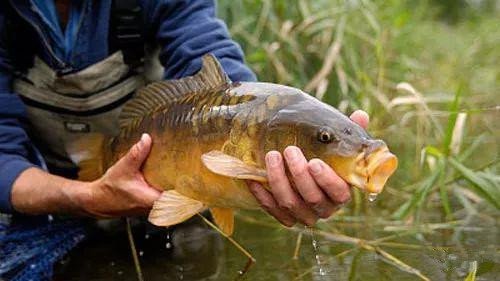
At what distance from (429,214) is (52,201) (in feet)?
4.04

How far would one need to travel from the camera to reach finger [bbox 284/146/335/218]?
1.44m

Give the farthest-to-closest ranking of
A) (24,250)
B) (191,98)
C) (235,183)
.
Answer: (24,250) → (191,98) → (235,183)

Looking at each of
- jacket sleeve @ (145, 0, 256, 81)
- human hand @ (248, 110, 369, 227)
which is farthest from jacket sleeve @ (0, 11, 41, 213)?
human hand @ (248, 110, 369, 227)

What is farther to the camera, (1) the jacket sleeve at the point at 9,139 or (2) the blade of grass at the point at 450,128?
(2) the blade of grass at the point at 450,128

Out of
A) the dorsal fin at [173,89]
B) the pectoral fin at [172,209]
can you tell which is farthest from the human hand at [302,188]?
the dorsal fin at [173,89]

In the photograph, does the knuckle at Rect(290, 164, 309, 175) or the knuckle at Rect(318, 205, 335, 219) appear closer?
the knuckle at Rect(290, 164, 309, 175)

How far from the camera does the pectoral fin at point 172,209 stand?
168cm

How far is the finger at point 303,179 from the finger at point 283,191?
0.02m

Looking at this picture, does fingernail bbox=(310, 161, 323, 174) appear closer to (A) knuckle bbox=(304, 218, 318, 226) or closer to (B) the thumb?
(A) knuckle bbox=(304, 218, 318, 226)

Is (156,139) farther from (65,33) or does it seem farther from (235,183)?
(65,33)

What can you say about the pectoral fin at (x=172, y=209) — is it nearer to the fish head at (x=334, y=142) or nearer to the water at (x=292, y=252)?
the fish head at (x=334, y=142)

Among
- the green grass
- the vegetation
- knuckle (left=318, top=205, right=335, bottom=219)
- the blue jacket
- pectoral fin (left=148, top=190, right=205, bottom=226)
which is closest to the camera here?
knuckle (left=318, top=205, right=335, bottom=219)

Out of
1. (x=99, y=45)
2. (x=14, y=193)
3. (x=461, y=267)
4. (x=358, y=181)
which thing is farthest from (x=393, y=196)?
(x=358, y=181)

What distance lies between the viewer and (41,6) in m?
2.31
